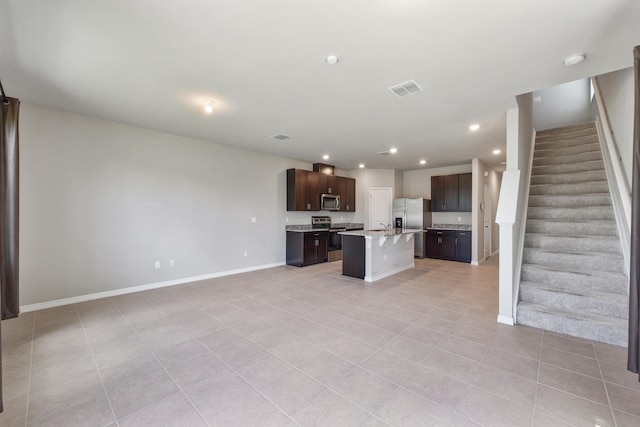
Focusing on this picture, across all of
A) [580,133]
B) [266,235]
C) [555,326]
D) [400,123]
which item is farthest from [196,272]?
[580,133]

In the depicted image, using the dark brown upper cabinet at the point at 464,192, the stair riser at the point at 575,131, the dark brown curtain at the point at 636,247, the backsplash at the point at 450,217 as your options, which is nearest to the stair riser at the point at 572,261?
the dark brown curtain at the point at 636,247

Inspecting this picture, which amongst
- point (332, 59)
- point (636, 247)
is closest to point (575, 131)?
point (636, 247)

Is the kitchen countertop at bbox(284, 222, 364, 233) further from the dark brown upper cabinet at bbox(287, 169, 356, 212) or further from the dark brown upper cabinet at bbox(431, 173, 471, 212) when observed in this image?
the dark brown upper cabinet at bbox(431, 173, 471, 212)

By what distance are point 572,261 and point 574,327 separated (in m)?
0.99

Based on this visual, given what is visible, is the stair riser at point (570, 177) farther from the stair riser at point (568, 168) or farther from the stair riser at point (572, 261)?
the stair riser at point (572, 261)

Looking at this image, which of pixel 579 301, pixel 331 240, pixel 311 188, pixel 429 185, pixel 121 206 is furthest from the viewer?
pixel 429 185

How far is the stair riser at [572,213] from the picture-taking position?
373 cm

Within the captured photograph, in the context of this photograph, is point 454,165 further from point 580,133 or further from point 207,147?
point 207,147

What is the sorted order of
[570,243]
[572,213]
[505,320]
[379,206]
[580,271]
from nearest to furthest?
[505,320] → [580,271] → [570,243] → [572,213] → [379,206]

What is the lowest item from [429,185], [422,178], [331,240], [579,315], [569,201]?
[579,315]

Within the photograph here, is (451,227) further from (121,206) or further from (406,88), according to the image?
(121,206)

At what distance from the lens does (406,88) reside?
10.1 feet

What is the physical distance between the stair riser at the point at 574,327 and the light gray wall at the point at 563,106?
5428 mm

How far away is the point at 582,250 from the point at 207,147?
630cm
